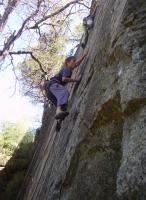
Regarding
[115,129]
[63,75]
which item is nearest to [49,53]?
[63,75]

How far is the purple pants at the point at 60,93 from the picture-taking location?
740 cm

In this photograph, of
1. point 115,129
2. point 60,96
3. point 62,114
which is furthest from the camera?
point 60,96

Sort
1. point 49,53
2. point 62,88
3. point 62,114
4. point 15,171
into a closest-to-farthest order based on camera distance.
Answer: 1. point 62,114
2. point 62,88
3. point 15,171
4. point 49,53

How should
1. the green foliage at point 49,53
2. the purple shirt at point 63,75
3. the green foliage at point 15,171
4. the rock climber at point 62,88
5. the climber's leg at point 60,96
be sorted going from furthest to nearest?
the green foliage at point 49,53, the green foliage at point 15,171, the purple shirt at point 63,75, the rock climber at point 62,88, the climber's leg at point 60,96

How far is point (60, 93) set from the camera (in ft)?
24.7

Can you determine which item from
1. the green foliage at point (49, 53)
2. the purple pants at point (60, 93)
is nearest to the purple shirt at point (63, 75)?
the purple pants at point (60, 93)

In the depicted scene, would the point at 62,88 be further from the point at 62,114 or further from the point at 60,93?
the point at 62,114

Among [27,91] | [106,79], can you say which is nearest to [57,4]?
[27,91]

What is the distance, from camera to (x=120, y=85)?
4.18 m

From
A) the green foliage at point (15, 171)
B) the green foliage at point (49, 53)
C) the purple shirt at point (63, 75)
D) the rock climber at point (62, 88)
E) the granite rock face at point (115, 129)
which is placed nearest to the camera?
the granite rock face at point (115, 129)

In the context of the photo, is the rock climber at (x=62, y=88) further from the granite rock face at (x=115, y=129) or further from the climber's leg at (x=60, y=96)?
the granite rock face at (x=115, y=129)

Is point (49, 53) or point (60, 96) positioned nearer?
point (60, 96)

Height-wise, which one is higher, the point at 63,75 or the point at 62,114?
the point at 63,75

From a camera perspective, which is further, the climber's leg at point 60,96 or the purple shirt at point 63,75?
the purple shirt at point 63,75
